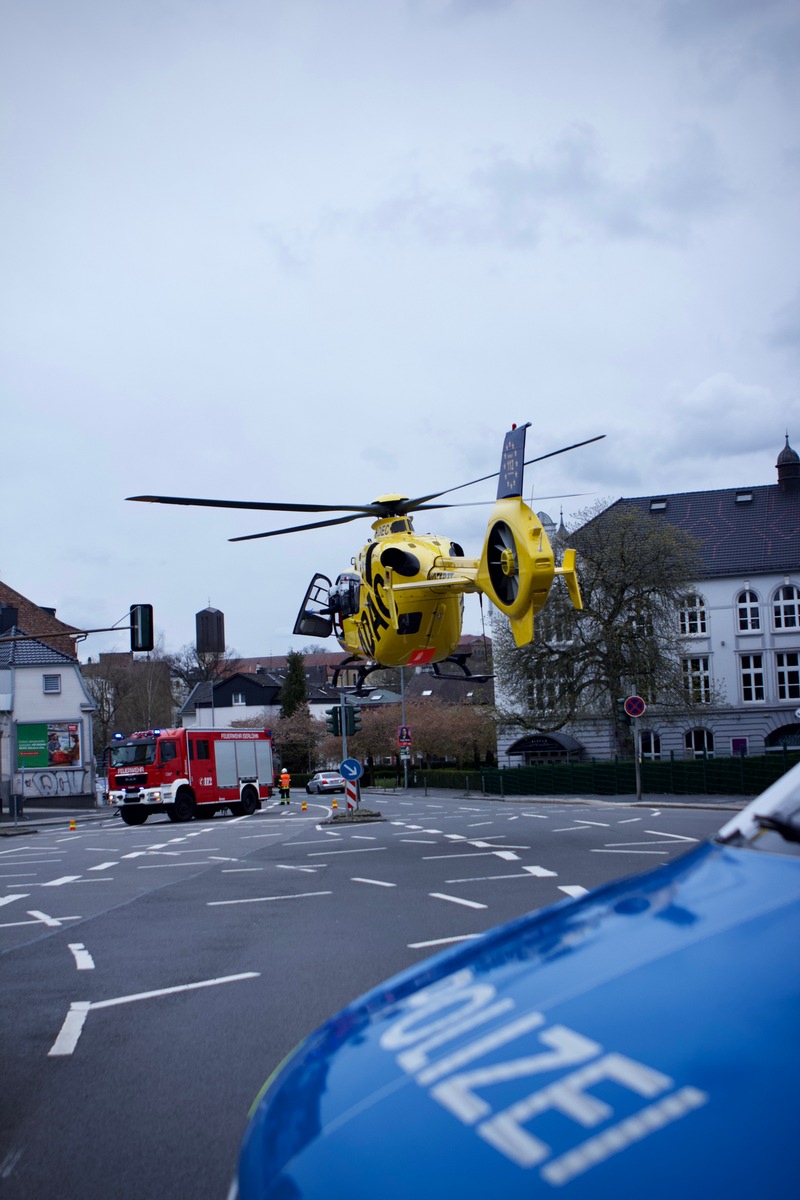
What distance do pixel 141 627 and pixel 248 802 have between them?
15070 mm

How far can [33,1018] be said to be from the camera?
21.1 ft

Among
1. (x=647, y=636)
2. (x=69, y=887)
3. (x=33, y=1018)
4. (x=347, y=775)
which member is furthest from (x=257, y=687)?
(x=33, y=1018)

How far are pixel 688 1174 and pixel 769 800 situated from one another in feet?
3.55

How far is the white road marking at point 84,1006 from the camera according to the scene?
226 inches

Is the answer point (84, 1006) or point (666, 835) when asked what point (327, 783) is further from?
point (84, 1006)

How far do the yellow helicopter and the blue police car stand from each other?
13.1 m

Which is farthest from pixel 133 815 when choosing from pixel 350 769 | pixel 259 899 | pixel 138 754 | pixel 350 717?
pixel 259 899

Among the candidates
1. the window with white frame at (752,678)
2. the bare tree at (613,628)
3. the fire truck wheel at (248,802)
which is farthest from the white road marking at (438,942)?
the window with white frame at (752,678)

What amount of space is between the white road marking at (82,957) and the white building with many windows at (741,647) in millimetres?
50011

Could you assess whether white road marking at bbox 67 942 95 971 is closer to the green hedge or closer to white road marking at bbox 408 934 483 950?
white road marking at bbox 408 934 483 950

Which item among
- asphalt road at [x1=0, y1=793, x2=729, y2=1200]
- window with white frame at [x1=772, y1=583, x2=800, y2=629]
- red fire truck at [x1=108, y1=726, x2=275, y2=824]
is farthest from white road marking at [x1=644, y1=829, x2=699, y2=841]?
window with white frame at [x1=772, y1=583, x2=800, y2=629]

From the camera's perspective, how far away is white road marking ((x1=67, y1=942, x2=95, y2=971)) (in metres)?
8.09

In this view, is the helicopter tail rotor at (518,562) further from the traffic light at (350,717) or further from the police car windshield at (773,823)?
the traffic light at (350,717)

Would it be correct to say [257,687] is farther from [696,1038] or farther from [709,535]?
[696,1038]
